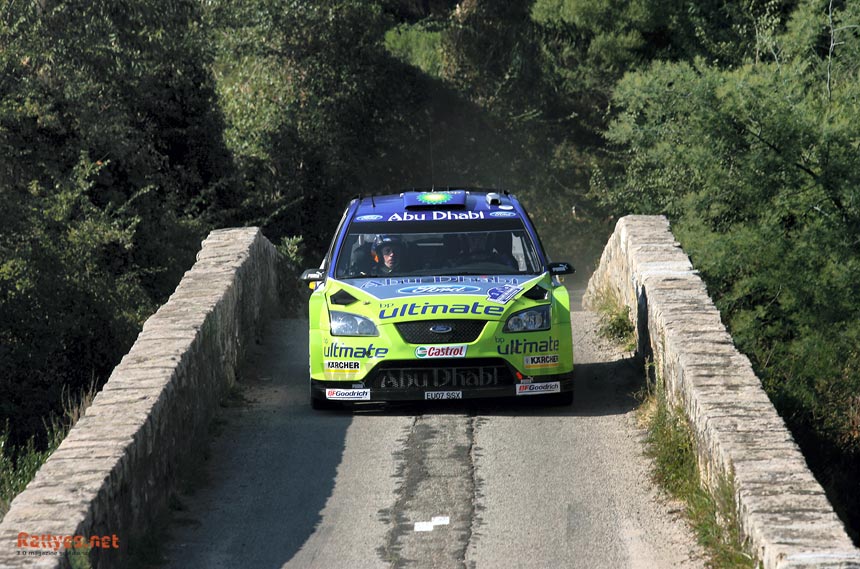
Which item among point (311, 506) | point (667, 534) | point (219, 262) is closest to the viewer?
point (667, 534)

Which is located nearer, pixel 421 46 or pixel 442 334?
pixel 442 334

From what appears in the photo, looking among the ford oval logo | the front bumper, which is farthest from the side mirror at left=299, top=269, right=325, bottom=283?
the front bumper

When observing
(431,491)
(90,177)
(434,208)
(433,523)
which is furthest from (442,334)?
(90,177)

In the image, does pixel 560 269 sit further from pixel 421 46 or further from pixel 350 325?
pixel 421 46

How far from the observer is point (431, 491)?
8.41 m

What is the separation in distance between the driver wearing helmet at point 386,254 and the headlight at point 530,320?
1364mm

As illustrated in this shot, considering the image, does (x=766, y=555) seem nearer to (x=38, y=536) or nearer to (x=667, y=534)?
(x=667, y=534)

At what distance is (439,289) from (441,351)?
1.96 feet

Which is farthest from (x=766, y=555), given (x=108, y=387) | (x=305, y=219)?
(x=305, y=219)

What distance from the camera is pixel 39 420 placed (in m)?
15.4

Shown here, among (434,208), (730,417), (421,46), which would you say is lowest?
(730,417)

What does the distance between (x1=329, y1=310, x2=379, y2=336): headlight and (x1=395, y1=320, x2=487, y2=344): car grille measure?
0.26 meters

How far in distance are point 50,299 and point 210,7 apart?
13.8 meters

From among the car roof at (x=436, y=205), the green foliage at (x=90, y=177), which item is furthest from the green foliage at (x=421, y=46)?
the car roof at (x=436, y=205)
